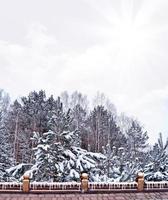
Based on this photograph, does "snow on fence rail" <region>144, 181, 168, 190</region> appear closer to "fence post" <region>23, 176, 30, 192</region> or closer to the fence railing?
the fence railing

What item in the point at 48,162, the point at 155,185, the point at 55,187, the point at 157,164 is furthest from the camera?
the point at 157,164

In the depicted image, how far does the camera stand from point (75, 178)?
1666 centimetres

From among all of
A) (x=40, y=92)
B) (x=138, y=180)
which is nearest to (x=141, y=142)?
(x=40, y=92)

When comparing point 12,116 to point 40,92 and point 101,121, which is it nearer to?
point 40,92

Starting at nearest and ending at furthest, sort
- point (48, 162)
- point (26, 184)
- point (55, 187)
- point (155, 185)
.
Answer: point (26, 184), point (55, 187), point (155, 185), point (48, 162)

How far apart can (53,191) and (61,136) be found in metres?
4.74

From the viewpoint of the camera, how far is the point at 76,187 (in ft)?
42.9

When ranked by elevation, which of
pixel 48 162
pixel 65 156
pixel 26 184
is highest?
pixel 65 156

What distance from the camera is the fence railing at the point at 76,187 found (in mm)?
12766

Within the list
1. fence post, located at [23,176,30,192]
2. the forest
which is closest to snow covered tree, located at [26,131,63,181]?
the forest

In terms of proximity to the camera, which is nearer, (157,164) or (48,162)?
(48,162)

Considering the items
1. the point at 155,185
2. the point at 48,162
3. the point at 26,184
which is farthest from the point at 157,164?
the point at 26,184

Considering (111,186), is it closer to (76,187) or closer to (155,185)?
(76,187)

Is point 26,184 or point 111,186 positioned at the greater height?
point 26,184
